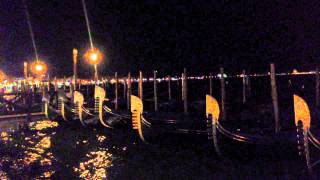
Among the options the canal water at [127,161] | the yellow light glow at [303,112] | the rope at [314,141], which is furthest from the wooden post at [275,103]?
the yellow light glow at [303,112]

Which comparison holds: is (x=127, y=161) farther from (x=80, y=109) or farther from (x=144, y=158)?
(x=80, y=109)

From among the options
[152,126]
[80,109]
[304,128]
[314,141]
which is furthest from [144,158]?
[80,109]

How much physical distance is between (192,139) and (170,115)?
18.5ft

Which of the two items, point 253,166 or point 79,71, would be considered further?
point 79,71

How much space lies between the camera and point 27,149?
39.7ft

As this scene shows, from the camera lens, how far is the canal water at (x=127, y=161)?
328 inches

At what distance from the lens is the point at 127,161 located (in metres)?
10.0

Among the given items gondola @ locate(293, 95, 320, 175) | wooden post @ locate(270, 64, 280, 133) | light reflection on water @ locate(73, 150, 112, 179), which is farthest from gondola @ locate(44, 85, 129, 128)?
gondola @ locate(293, 95, 320, 175)

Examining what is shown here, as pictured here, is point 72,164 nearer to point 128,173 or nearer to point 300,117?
point 128,173

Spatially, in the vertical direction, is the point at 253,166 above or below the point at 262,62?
below

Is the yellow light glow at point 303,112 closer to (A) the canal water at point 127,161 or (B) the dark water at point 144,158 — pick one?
(B) the dark water at point 144,158

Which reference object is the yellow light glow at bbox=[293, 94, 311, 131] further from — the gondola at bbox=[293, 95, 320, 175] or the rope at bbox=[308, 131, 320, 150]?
the rope at bbox=[308, 131, 320, 150]

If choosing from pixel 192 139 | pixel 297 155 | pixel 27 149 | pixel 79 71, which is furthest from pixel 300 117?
pixel 79 71

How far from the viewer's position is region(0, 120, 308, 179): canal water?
8336 millimetres
